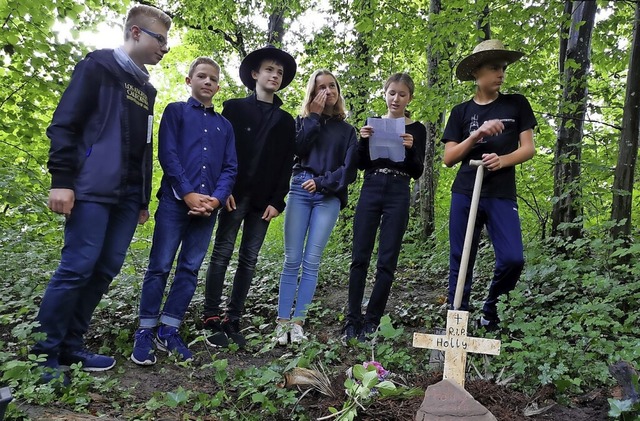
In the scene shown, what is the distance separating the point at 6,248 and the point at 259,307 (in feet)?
12.1

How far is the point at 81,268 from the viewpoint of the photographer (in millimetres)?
2977

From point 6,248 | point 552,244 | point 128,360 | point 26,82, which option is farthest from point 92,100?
point 552,244

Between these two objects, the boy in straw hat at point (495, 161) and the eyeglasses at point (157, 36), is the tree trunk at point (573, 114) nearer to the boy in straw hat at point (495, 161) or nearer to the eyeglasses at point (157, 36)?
the boy in straw hat at point (495, 161)

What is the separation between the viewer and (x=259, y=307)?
529 centimetres

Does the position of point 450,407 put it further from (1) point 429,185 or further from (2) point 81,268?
(1) point 429,185

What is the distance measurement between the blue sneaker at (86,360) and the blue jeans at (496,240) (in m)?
2.65

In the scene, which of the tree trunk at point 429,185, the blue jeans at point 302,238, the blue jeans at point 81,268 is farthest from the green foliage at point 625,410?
the tree trunk at point 429,185

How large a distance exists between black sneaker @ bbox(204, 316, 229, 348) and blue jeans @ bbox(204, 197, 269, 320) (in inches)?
2.3

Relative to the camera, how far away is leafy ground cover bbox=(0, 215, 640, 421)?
8.26ft

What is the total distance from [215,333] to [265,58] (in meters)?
2.51

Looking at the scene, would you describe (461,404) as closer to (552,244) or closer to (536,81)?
(552,244)

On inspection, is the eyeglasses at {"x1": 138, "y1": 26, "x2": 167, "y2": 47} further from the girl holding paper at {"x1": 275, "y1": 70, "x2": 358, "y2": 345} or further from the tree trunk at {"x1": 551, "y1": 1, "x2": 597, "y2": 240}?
the tree trunk at {"x1": 551, "y1": 1, "x2": 597, "y2": 240}

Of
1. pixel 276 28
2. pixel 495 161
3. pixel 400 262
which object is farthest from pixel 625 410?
pixel 276 28

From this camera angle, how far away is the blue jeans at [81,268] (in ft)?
9.57
